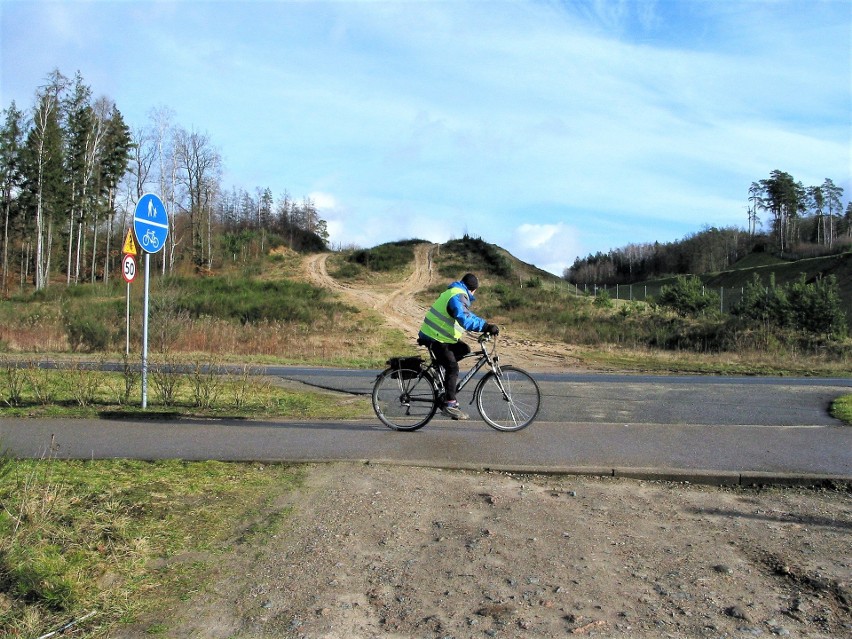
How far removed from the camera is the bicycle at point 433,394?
29.0 ft

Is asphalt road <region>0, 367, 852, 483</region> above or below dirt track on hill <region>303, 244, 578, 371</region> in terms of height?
below

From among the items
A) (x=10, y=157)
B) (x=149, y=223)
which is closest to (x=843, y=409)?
(x=149, y=223)

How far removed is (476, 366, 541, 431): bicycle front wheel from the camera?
887 centimetres

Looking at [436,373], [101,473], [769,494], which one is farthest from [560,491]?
[101,473]

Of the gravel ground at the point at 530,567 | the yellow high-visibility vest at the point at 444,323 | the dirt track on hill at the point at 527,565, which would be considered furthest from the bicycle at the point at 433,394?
the gravel ground at the point at 530,567

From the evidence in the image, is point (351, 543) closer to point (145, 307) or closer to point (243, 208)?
point (145, 307)

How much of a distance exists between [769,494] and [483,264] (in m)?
65.3

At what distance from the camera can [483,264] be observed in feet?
234

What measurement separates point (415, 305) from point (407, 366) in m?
43.1

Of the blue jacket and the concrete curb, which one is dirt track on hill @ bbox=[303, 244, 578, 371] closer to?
the blue jacket

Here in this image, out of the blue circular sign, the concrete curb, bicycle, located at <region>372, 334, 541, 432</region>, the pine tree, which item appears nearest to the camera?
the concrete curb

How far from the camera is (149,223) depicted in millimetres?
10047

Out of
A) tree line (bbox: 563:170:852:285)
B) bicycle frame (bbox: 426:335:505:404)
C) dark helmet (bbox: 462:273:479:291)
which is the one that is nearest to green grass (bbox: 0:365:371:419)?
bicycle frame (bbox: 426:335:505:404)

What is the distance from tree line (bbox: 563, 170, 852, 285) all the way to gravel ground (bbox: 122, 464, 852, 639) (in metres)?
107
